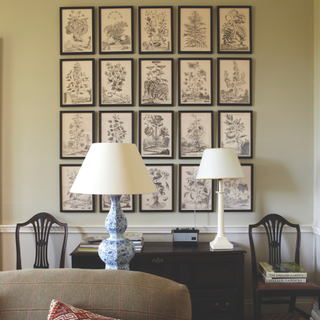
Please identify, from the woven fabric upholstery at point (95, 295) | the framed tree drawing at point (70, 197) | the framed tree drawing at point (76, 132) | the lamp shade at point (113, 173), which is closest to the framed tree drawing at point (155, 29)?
the framed tree drawing at point (76, 132)

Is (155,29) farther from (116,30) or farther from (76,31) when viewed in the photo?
(76,31)

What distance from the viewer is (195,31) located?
9.07 ft

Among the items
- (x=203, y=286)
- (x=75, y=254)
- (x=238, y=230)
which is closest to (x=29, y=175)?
(x=75, y=254)

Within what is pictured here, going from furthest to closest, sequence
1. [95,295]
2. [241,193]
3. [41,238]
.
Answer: [241,193] → [41,238] → [95,295]

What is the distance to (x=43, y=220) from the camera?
2.61 m

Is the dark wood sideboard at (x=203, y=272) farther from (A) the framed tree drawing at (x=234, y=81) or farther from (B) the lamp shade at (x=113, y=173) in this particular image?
(A) the framed tree drawing at (x=234, y=81)

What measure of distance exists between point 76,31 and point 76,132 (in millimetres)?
1088

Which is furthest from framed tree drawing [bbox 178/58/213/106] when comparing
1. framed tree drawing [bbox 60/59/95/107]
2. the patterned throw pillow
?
the patterned throw pillow

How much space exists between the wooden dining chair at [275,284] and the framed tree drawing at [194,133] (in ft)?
3.12

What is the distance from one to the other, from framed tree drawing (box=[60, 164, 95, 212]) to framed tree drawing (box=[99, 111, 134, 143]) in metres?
0.47

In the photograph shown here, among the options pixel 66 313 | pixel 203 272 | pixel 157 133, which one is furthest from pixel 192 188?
pixel 66 313

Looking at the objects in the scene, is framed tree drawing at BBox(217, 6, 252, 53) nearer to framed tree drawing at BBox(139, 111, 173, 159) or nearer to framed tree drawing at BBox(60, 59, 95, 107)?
framed tree drawing at BBox(139, 111, 173, 159)

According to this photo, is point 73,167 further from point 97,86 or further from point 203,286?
point 203,286

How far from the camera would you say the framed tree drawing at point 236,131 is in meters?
2.75
